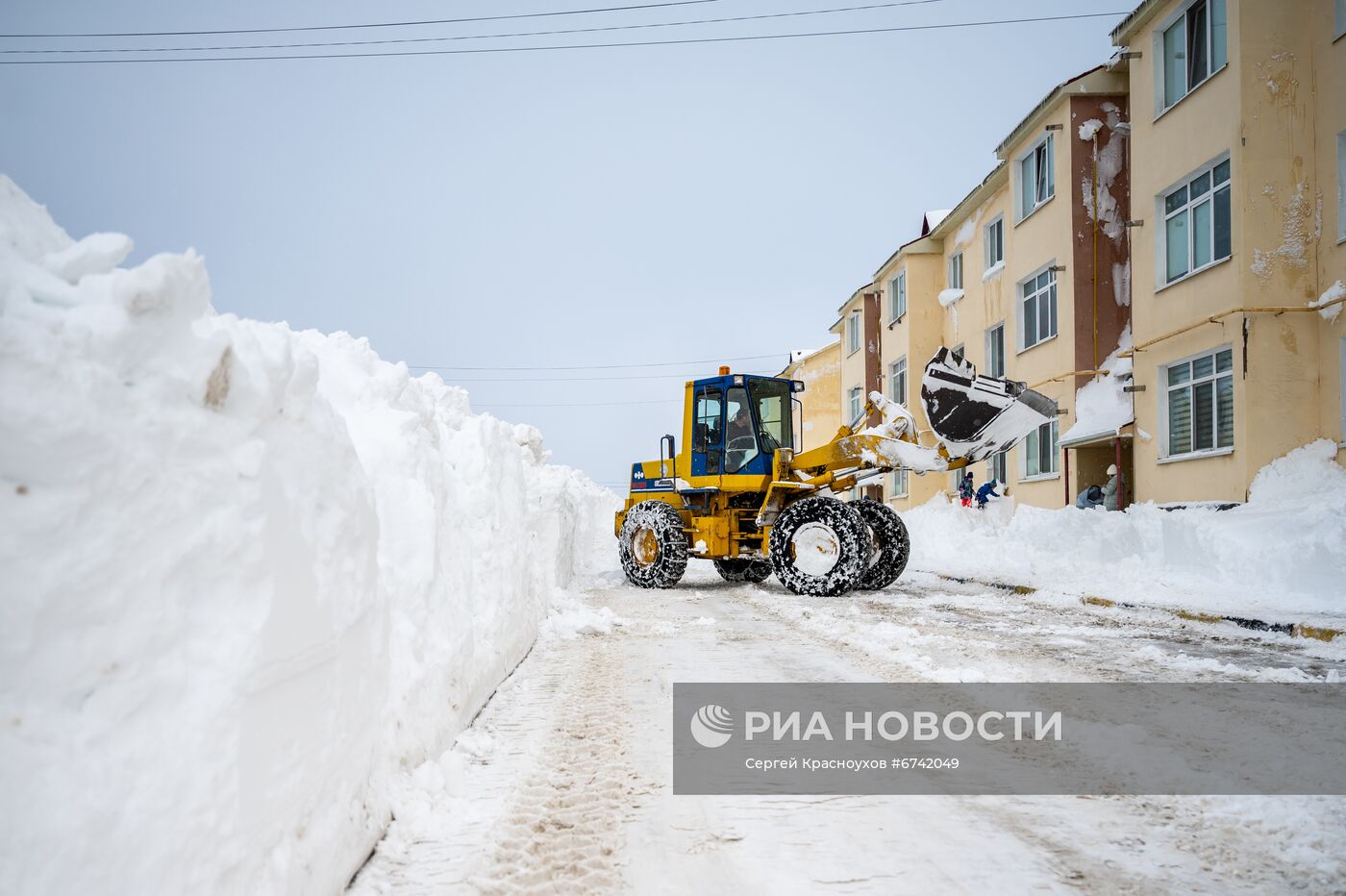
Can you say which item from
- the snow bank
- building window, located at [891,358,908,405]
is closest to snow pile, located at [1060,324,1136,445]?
building window, located at [891,358,908,405]

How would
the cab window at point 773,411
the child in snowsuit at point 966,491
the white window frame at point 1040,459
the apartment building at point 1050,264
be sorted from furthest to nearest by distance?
the child in snowsuit at point 966,491, the white window frame at point 1040,459, the apartment building at point 1050,264, the cab window at point 773,411

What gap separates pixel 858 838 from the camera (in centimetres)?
318

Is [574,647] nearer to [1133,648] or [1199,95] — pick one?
[1133,648]

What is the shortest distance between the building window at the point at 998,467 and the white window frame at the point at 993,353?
200cm

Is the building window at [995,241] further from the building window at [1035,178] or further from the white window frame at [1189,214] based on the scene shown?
the white window frame at [1189,214]

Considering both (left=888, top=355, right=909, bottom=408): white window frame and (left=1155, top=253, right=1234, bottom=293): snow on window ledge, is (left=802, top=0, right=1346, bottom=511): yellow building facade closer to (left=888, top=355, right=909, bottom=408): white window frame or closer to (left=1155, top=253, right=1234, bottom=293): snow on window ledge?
(left=1155, top=253, right=1234, bottom=293): snow on window ledge

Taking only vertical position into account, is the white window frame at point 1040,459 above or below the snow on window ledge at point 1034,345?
below

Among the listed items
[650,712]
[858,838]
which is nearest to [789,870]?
[858,838]

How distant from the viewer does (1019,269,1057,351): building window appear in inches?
744

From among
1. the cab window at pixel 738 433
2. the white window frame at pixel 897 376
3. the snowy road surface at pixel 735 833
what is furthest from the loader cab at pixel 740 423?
the white window frame at pixel 897 376

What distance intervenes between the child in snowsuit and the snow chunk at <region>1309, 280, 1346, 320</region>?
9033 millimetres

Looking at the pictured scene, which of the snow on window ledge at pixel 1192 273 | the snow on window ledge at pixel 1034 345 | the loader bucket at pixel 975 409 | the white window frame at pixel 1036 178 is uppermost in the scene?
the white window frame at pixel 1036 178

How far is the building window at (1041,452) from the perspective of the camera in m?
18.8

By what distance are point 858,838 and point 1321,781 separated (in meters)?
2.09
